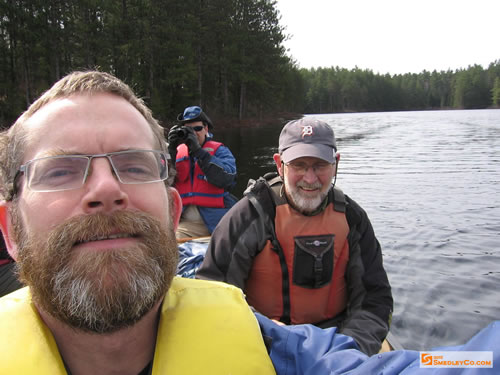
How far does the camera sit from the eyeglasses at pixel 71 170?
1.09 m

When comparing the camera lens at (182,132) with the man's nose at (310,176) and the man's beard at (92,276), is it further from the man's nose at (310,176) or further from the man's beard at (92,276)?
the man's beard at (92,276)

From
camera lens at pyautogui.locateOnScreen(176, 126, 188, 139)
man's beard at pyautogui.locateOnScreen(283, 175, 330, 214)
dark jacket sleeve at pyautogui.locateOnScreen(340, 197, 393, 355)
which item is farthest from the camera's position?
camera lens at pyautogui.locateOnScreen(176, 126, 188, 139)

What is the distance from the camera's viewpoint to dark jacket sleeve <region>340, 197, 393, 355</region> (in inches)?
92.4

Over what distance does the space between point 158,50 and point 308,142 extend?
2567 cm

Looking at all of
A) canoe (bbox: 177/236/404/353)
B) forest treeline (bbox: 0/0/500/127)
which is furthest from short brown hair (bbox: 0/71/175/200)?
forest treeline (bbox: 0/0/500/127)

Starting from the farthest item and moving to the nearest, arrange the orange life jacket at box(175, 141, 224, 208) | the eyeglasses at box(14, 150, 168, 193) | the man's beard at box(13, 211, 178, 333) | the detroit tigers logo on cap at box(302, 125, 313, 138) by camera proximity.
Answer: the orange life jacket at box(175, 141, 224, 208), the detroit tigers logo on cap at box(302, 125, 313, 138), the eyeglasses at box(14, 150, 168, 193), the man's beard at box(13, 211, 178, 333)

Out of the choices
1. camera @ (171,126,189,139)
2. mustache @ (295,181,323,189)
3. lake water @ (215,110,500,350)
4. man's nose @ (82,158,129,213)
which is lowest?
lake water @ (215,110,500,350)

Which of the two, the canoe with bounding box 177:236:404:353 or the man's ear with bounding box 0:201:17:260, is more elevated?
the man's ear with bounding box 0:201:17:260

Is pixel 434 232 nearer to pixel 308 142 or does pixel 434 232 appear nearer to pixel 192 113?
pixel 192 113

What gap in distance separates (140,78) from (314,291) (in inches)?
980

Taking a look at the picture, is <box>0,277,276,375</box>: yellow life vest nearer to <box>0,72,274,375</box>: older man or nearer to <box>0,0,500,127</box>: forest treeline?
<box>0,72,274,375</box>: older man

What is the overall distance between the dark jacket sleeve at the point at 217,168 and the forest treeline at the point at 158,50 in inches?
240

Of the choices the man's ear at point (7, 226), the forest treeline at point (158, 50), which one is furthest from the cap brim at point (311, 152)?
the forest treeline at point (158, 50)

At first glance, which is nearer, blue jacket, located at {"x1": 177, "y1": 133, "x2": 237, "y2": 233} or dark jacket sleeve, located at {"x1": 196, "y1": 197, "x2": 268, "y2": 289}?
dark jacket sleeve, located at {"x1": 196, "y1": 197, "x2": 268, "y2": 289}
